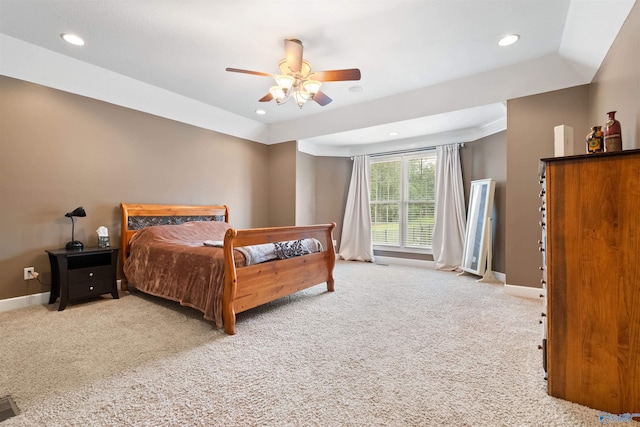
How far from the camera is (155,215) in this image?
3842 millimetres

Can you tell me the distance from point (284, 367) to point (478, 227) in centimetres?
377

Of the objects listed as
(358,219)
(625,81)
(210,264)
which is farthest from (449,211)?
(210,264)

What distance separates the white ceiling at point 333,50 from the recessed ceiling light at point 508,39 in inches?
2.6

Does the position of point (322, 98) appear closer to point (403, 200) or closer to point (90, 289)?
point (403, 200)

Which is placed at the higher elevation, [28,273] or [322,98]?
[322,98]

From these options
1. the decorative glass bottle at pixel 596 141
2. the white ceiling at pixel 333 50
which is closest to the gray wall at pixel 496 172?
the white ceiling at pixel 333 50

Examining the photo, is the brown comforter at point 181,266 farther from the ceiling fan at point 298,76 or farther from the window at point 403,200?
the window at point 403,200

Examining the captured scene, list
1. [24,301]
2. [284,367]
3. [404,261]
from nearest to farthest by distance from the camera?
[284,367], [24,301], [404,261]

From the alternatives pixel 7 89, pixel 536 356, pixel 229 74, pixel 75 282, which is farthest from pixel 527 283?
pixel 7 89

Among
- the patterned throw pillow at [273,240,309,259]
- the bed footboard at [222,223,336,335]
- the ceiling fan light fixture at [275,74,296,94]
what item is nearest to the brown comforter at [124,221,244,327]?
the bed footboard at [222,223,336,335]

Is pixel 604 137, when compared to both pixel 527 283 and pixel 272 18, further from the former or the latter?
pixel 272 18

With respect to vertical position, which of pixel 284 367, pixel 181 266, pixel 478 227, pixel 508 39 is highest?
pixel 508 39

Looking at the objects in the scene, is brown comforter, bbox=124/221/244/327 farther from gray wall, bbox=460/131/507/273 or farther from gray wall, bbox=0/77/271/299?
gray wall, bbox=460/131/507/273

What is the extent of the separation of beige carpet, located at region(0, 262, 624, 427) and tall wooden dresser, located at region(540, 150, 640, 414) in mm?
174
